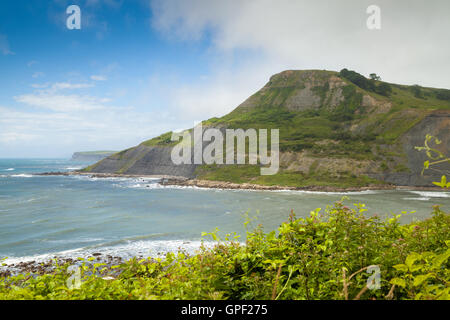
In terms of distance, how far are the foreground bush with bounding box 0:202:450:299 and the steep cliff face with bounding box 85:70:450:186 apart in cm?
6652

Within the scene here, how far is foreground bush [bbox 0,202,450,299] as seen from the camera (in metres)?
2.38

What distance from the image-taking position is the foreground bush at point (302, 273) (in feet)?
7.80

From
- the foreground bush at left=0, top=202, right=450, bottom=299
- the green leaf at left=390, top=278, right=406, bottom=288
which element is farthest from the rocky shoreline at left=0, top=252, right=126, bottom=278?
the green leaf at left=390, top=278, right=406, bottom=288

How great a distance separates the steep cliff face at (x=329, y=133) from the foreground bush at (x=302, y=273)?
6652 centimetres

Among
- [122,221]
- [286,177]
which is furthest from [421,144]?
[122,221]

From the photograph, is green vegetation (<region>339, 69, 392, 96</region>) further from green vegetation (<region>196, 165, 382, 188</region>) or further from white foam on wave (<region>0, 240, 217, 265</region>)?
white foam on wave (<region>0, 240, 217, 265</region>)

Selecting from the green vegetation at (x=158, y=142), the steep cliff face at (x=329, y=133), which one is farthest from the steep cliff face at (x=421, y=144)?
the green vegetation at (x=158, y=142)

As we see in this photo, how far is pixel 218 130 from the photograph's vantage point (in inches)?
4245

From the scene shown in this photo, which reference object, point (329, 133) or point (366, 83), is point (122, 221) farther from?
point (366, 83)

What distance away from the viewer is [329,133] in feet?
302

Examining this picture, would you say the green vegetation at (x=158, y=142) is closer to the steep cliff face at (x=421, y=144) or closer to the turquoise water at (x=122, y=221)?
the turquoise water at (x=122, y=221)

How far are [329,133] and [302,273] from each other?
97371 millimetres
